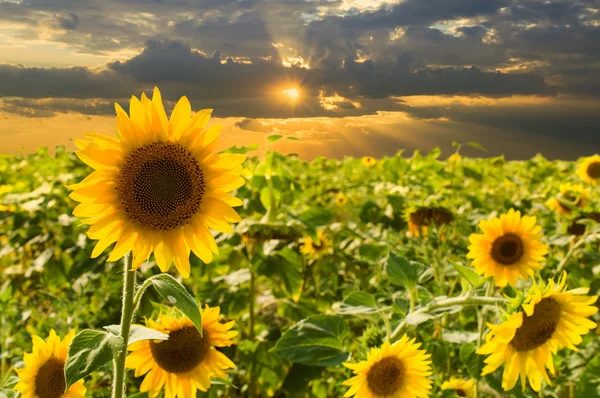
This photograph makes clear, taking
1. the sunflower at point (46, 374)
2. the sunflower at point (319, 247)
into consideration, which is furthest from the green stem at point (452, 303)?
the sunflower at point (319, 247)

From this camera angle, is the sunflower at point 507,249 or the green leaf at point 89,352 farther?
the sunflower at point 507,249

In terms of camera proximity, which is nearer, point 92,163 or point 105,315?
point 92,163

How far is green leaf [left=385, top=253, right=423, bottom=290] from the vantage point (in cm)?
178

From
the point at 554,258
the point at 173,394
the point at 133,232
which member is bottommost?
the point at 554,258

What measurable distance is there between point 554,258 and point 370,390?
2145 millimetres

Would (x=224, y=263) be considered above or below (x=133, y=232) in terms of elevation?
below

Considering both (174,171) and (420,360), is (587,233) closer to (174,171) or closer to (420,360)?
(420,360)

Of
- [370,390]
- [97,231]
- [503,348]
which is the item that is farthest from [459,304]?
[97,231]

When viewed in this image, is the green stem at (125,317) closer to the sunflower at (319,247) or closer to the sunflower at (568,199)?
the sunflower at (319,247)

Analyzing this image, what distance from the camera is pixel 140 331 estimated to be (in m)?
1.29

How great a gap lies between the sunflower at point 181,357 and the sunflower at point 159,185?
328 mm

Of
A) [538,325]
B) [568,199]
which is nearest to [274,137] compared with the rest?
[538,325]

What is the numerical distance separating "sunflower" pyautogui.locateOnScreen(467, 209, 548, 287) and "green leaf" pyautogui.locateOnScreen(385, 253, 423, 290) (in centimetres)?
45

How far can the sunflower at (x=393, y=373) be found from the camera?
5.42 ft
